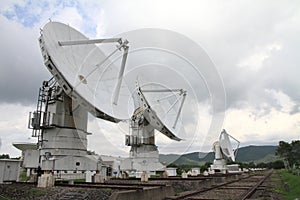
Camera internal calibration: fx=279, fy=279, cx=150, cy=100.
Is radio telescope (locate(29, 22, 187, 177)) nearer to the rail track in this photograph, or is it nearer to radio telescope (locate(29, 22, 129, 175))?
radio telescope (locate(29, 22, 129, 175))

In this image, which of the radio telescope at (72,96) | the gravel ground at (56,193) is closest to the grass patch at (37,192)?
the gravel ground at (56,193)

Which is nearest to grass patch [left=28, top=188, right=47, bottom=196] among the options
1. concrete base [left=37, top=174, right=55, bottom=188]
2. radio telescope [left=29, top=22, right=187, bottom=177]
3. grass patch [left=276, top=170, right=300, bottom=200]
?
concrete base [left=37, top=174, right=55, bottom=188]

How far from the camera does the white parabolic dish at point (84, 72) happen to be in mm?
16281

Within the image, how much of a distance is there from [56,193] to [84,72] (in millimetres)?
9701

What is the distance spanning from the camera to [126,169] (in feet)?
98.2

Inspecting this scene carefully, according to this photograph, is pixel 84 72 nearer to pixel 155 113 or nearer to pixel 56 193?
pixel 155 113

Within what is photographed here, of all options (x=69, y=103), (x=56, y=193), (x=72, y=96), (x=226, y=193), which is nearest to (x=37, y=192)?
(x=56, y=193)

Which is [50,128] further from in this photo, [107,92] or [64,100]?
[107,92]

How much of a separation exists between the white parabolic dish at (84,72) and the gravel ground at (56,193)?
586cm

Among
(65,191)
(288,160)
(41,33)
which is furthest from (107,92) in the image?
(288,160)

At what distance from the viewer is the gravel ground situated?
10.7m

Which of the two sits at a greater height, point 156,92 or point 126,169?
point 156,92

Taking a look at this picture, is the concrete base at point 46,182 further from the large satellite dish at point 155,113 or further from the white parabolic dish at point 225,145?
the white parabolic dish at point 225,145

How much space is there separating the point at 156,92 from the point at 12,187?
1701 cm
